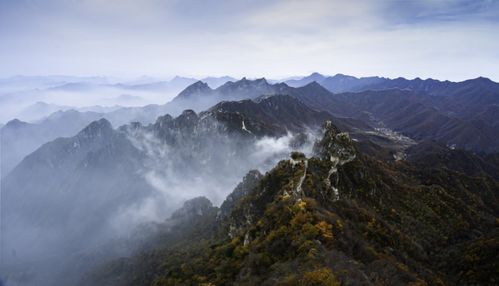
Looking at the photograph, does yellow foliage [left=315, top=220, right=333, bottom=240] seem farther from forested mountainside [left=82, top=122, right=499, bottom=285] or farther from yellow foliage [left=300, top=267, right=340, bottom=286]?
yellow foliage [left=300, top=267, right=340, bottom=286]

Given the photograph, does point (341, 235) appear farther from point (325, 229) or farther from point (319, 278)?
point (319, 278)

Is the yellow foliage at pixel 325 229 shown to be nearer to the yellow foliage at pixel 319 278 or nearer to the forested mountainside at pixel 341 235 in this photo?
the forested mountainside at pixel 341 235

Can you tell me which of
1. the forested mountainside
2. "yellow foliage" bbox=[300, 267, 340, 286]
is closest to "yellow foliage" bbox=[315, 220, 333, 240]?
the forested mountainside

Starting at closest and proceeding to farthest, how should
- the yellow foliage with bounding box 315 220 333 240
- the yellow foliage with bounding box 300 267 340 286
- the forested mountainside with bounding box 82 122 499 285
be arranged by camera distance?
the yellow foliage with bounding box 300 267 340 286
the forested mountainside with bounding box 82 122 499 285
the yellow foliage with bounding box 315 220 333 240

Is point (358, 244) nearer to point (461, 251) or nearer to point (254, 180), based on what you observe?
point (461, 251)

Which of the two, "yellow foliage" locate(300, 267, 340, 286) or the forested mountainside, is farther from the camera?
the forested mountainside

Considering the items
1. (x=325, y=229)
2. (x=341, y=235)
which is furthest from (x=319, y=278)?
(x=341, y=235)

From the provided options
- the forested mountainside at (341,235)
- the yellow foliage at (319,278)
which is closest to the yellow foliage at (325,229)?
the forested mountainside at (341,235)

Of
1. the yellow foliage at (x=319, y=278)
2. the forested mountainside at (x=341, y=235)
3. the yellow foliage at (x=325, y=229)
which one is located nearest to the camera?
the yellow foliage at (x=319, y=278)

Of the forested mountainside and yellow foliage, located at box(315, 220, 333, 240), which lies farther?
yellow foliage, located at box(315, 220, 333, 240)

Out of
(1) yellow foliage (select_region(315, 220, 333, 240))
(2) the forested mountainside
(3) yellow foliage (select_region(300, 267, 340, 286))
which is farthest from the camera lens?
(1) yellow foliage (select_region(315, 220, 333, 240))

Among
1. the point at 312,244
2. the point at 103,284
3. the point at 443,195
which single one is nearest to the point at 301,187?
the point at 312,244
